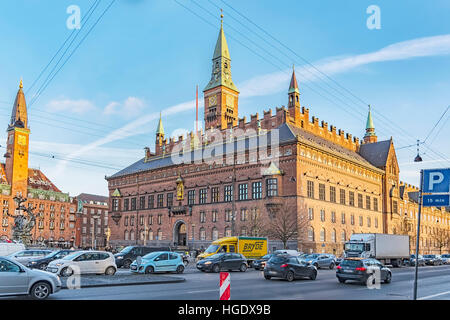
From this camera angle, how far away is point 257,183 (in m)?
61.7

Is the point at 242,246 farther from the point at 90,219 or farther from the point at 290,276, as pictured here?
the point at 90,219

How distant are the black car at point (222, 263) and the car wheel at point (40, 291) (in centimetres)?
1744

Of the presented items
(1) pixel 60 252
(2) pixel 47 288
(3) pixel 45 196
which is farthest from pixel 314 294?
(3) pixel 45 196

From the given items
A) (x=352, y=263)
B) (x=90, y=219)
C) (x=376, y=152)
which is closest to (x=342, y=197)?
(x=376, y=152)

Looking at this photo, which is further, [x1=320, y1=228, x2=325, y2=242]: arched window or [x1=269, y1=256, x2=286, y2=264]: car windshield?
[x1=320, y1=228, x2=325, y2=242]: arched window

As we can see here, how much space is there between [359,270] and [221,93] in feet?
204

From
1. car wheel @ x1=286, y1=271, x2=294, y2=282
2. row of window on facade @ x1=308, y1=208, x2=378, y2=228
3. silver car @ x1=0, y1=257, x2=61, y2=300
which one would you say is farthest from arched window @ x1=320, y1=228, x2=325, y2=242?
silver car @ x1=0, y1=257, x2=61, y2=300

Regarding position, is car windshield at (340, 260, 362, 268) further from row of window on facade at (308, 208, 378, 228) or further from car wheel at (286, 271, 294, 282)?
row of window on facade at (308, 208, 378, 228)

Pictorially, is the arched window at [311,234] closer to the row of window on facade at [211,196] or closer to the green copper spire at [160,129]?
the row of window on facade at [211,196]

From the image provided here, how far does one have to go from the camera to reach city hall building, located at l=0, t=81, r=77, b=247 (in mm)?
104562

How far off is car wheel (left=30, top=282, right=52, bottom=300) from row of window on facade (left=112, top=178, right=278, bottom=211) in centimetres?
4345
